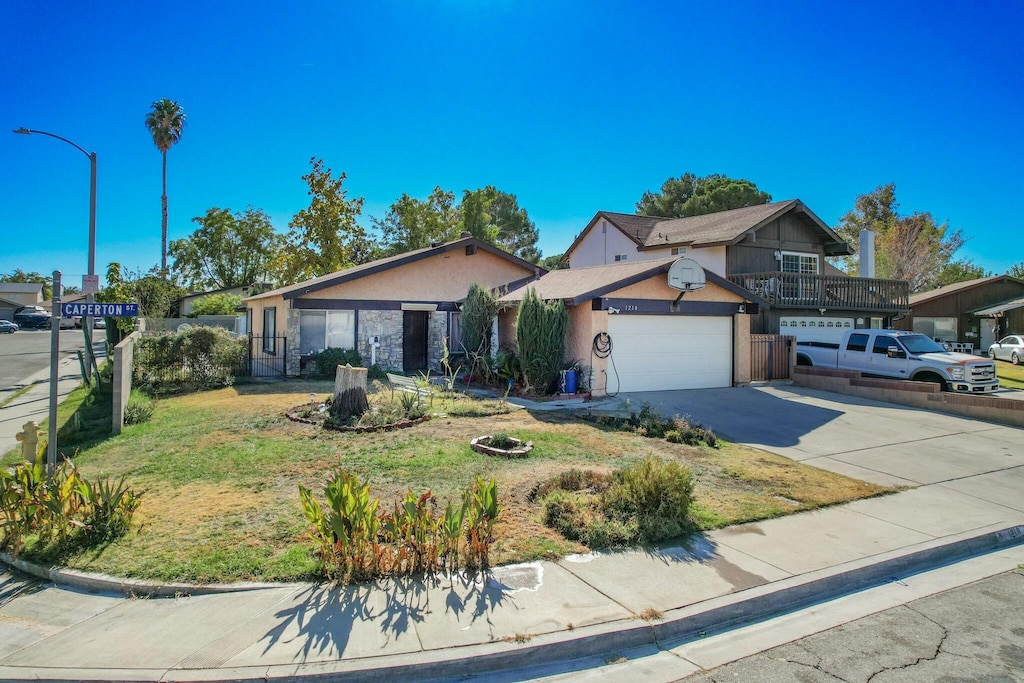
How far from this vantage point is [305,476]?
763cm

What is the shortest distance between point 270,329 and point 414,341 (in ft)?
17.8

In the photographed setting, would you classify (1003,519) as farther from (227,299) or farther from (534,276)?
(227,299)

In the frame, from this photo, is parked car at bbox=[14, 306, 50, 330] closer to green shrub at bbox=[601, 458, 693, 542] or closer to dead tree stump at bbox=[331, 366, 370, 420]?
dead tree stump at bbox=[331, 366, 370, 420]

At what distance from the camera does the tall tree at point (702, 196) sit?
41688 mm

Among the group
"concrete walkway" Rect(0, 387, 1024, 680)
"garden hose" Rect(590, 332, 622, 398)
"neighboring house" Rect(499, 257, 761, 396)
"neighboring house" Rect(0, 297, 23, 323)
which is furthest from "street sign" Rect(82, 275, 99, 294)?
"neighboring house" Rect(0, 297, 23, 323)

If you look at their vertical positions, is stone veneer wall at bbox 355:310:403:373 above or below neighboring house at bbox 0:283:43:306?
below

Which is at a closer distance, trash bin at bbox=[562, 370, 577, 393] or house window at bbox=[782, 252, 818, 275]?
trash bin at bbox=[562, 370, 577, 393]

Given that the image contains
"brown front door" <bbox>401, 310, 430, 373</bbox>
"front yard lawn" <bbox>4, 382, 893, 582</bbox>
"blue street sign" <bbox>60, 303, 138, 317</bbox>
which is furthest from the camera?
"brown front door" <bbox>401, 310, 430, 373</bbox>

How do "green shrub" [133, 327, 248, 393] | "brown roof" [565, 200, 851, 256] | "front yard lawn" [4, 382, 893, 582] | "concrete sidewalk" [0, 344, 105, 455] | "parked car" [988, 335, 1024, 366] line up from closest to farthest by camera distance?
"front yard lawn" [4, 382, 893, 582] → "concrete sidewalk" [0, 344, 105, 455] → "green shrub" [133, 327, 248, 393] → "brown roof" [565, 200, 851, 256] → "parked car" [988, 335, 1024, 366]

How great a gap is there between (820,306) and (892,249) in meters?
21.3

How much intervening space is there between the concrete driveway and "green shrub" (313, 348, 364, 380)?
837 cm

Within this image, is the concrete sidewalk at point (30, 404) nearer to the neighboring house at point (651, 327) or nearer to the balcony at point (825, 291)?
the neighboring house at point (651, 327)

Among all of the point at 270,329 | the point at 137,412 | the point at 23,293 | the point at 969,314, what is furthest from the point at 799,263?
the point at 23,293

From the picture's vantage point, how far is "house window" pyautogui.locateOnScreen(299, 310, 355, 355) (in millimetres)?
18734
